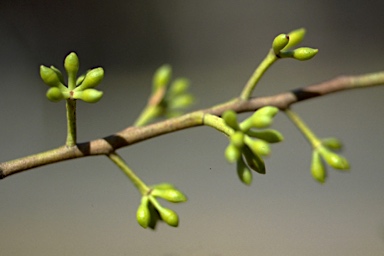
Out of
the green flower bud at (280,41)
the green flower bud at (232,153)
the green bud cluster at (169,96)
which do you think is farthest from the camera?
the green bud cluster at (169,96)

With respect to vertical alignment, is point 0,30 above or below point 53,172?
above

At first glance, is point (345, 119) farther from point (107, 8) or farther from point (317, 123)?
point (107, 8)

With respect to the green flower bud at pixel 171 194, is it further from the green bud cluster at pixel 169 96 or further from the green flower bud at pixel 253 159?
the green bud cluster at pixel 169 96

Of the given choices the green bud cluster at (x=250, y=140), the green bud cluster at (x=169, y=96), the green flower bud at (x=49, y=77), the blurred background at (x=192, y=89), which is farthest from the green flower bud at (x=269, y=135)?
the blurred background at (x=192, y=89)

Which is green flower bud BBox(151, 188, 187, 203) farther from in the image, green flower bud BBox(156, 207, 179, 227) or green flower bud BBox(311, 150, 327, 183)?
green flower bud BBox(311, 150, 327, 183)

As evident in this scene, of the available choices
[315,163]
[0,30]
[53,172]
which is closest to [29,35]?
[0,30]

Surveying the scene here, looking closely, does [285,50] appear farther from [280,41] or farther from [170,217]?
[170,217]

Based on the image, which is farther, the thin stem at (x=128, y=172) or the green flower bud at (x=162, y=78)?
the green flower bud at (x=162, y=78)
